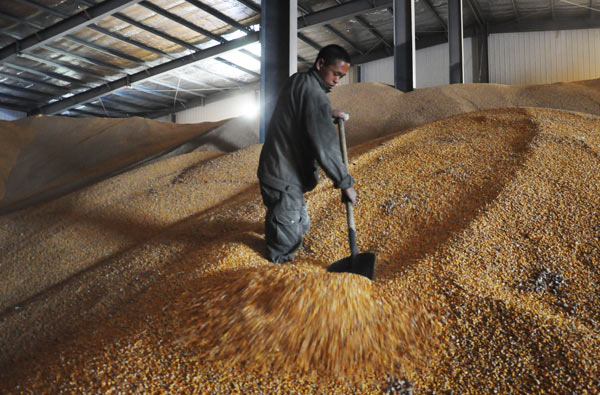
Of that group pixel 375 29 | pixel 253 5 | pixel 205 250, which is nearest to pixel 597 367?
pixel 205 250

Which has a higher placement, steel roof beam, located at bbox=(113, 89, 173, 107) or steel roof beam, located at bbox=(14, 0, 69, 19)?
steel roof beam, located at bbox=(14, 0, 69, 19)

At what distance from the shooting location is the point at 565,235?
1.90m

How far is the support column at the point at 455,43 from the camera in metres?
A: 7.21

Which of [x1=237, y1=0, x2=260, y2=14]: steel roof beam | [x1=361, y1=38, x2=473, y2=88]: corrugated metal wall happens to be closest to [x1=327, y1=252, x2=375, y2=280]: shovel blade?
[x1=237, y1=0, x2=260, y2=14]: steel roof beam

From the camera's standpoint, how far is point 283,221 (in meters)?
1.99

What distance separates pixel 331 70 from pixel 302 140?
38 centimetres

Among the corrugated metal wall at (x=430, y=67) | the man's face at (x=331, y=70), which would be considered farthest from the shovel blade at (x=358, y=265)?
the corrugated metal wall at (x=430, y=67)

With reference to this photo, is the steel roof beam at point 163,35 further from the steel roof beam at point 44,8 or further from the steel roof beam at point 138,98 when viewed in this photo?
the steel roof beam at point 138,98

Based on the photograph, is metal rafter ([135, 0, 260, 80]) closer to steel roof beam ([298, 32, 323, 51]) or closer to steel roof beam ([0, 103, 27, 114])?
steel roof beam ([298, 32, 323, 51])

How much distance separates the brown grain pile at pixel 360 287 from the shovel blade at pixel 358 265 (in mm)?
82

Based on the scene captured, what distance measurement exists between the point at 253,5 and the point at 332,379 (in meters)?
8.21

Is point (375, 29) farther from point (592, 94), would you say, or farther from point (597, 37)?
point (592, 94)

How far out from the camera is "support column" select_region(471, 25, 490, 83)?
1098 cm

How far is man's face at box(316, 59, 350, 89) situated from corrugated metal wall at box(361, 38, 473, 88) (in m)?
10.3
